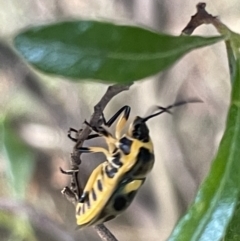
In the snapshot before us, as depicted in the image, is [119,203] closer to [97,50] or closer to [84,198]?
[84,198]

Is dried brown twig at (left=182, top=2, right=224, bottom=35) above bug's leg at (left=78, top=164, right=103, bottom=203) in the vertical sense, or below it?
below

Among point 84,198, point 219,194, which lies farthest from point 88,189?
point 219,194

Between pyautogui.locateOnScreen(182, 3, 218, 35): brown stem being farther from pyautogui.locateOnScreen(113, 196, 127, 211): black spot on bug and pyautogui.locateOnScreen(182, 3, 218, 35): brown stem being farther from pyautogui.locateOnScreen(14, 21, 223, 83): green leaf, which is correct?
pyautogui.locateOnScreen(113, 196, 127, 211): black spot on bug

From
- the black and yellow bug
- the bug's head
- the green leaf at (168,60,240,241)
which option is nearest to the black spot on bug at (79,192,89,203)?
the black and yellow bug

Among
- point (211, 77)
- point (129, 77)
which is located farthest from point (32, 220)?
point (129, 77)

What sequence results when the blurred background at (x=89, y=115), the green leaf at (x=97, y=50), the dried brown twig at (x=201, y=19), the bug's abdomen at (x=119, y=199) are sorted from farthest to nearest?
1. the blurred background at (x=89, y=115)
2. the bug's abdomen at (x=119, y=199)
3. the dried brown twig at (x=201, y=19)
4. the green leaf at (x=97, y=50)

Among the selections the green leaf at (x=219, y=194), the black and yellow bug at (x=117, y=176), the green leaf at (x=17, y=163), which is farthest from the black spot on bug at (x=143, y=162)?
the green leaf at (x=17, y=163)

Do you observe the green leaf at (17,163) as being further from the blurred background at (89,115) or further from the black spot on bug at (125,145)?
the black spot on bug at (125,145)
